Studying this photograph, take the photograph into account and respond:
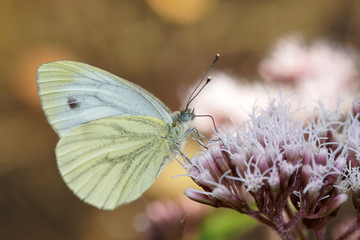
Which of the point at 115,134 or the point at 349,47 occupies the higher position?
the point at 349,47

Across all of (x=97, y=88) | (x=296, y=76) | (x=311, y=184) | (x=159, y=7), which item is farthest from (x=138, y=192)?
(x=159, y=7)

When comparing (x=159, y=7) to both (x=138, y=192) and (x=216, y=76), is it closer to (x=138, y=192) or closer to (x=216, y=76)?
(x=216, y=76)

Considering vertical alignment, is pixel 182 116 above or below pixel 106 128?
above

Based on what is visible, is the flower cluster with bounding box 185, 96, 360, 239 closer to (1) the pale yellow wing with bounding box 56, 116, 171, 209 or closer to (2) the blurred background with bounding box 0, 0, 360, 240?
(1) the pale yellow wing with bounding box 56, 116, 171, 209

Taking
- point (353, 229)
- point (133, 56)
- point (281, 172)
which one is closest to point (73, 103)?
point (281, 172)

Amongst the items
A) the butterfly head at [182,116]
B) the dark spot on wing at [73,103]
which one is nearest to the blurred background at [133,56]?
the butterfly head at [182,116]

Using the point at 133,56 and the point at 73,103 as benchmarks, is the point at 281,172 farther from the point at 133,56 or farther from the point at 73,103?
the point at 133,56
